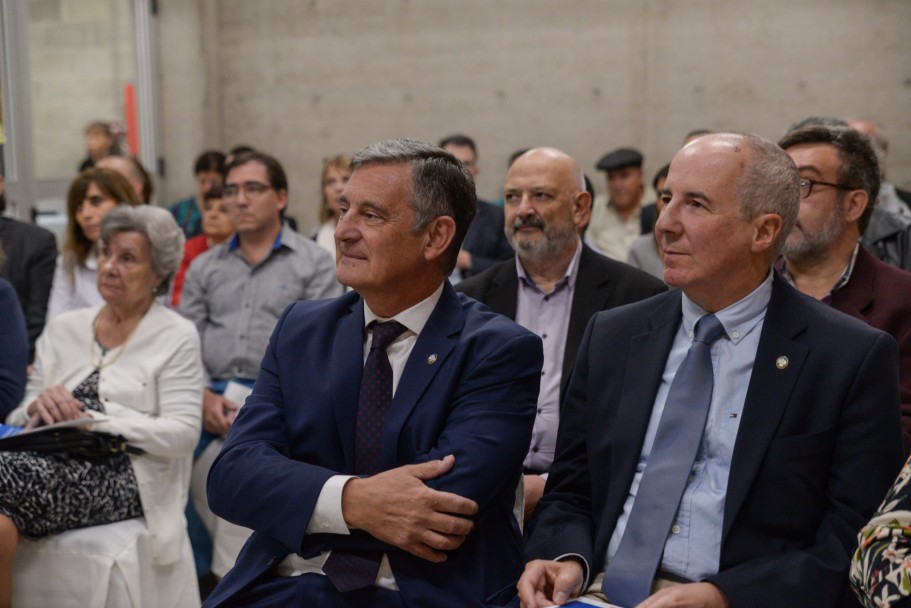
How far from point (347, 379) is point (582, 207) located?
1639mm

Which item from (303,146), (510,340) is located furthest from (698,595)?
(303,146)

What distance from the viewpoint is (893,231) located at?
12.5 feet

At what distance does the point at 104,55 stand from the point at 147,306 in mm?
4665

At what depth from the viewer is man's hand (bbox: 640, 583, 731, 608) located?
1.78m

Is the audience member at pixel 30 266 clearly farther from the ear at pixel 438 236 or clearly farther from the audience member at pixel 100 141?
the ear at pixel 438 236

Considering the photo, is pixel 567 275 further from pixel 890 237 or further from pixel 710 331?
pixel 890 237

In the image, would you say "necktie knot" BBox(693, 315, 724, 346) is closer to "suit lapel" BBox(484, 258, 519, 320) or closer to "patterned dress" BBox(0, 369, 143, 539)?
"suit lapel" BBox(484, 258, 519, 320)

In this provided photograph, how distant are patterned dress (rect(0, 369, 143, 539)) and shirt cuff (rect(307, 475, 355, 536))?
52.9 inches

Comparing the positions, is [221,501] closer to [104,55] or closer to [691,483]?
[691,483]

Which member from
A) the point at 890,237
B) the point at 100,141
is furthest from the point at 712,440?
the point at 100,141

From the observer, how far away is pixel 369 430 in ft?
6.72

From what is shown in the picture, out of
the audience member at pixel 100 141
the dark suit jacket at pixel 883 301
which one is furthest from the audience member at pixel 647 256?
the audience member at pixel 100 141

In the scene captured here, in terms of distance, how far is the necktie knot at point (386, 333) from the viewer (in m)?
2.11

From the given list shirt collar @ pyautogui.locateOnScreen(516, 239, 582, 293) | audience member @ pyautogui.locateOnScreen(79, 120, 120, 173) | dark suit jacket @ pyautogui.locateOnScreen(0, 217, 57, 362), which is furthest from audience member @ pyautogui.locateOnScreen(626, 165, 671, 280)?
audience member @ pyautogui.locateOnScreen(79, 120, 120, 173)
